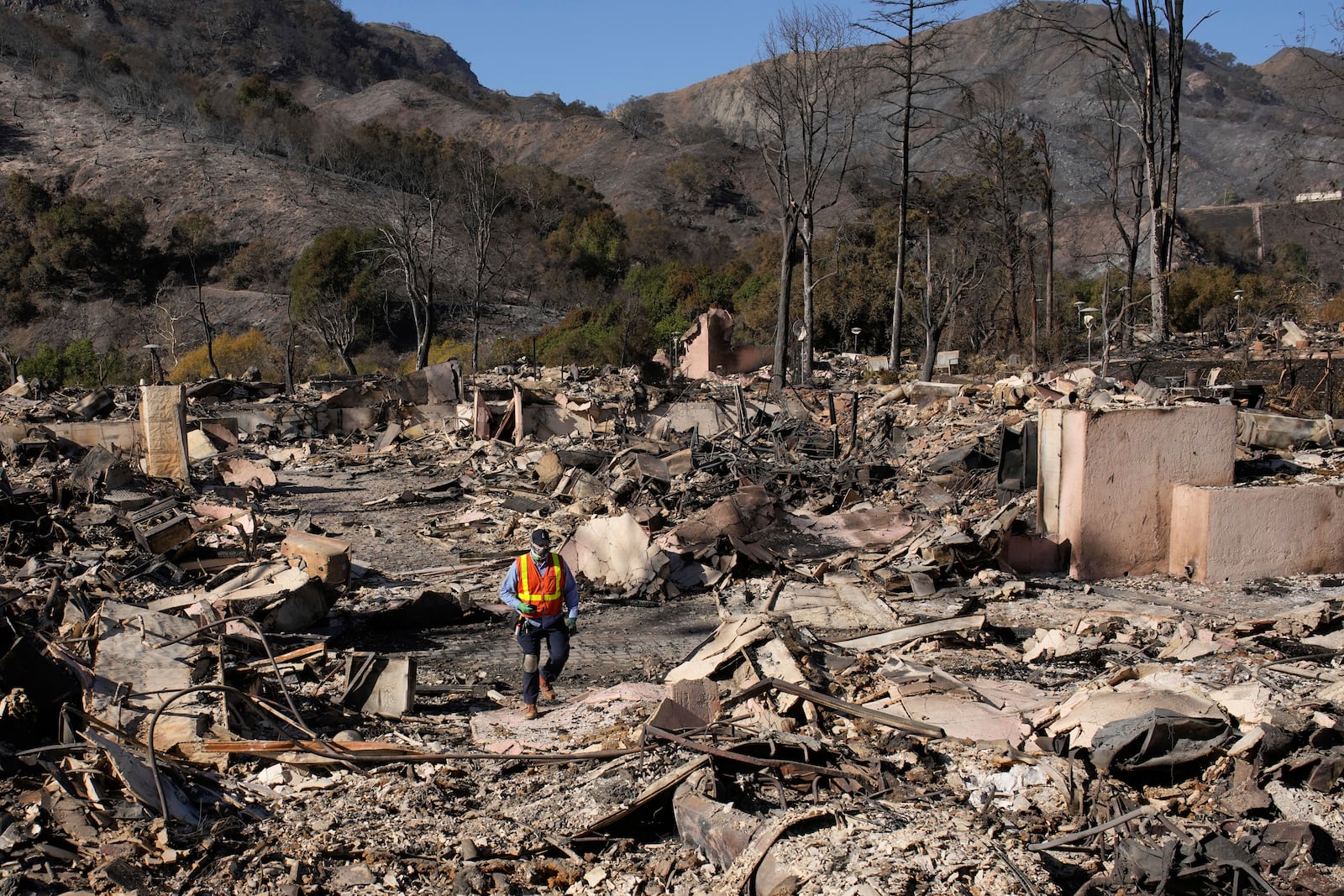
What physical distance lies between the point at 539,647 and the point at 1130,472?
558 centimetres

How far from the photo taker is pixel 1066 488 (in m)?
8.84

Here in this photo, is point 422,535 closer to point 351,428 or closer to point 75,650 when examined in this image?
point 75,650

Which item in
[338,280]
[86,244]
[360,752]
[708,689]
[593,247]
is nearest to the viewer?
[360,752]

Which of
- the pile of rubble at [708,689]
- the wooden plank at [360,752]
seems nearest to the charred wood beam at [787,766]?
the pile of rubble at [708,689]

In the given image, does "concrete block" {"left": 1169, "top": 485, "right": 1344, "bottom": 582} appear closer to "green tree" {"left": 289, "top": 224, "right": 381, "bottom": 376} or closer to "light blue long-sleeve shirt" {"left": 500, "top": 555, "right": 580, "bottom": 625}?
"light blue long-sleeve shirt" {"left": 500, "top": 555, "right": 580, "bottom": 625}

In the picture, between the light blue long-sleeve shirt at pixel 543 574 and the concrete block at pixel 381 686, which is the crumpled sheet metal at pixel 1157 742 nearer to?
the light blue long-sleeve shirt at pixel 543 574

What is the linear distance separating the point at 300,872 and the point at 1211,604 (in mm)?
7126

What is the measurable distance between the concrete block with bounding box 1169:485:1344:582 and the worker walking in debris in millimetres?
5741

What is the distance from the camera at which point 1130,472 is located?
28.4 ft

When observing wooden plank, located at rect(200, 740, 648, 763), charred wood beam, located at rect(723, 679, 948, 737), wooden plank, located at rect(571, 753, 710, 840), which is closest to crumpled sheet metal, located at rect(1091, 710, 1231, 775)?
charred wood beam, located at rect(723, 679, 948, 737)

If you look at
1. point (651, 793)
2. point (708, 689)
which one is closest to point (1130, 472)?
point (708, 689)

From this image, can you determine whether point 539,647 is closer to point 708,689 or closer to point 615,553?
point 708,689

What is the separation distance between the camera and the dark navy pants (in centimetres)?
610

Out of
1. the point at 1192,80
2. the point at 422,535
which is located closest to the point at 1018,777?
the point at 422,535
